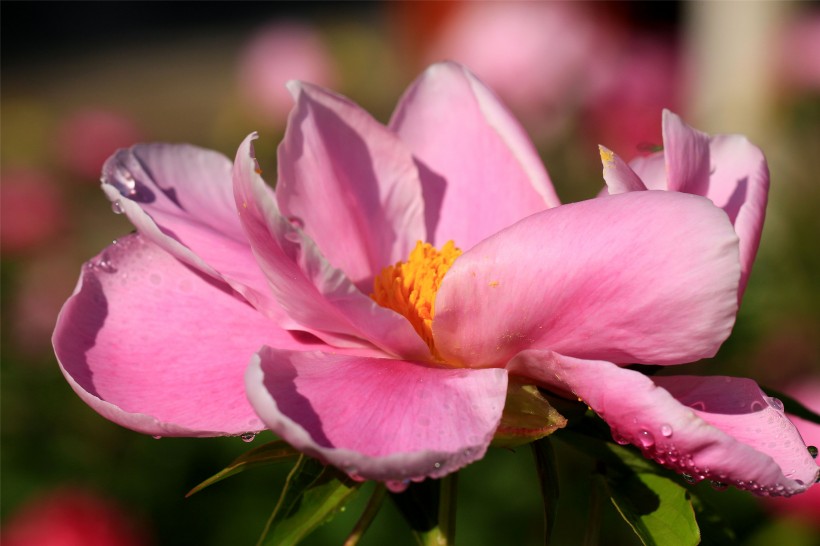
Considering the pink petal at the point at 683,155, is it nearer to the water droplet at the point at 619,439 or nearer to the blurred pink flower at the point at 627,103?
the water droplet at the point at 619,439

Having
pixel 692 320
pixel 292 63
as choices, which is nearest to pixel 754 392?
pixel 692 320

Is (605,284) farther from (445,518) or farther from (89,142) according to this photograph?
(89,142)

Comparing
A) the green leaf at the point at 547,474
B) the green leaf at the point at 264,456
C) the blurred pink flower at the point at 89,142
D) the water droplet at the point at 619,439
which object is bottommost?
the blurred pink flower at the point at 89,142

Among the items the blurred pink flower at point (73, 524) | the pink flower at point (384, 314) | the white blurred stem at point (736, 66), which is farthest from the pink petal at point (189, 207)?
the white blurred stem at point (736, 66)

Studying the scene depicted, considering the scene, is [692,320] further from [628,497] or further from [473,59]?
[473,59]

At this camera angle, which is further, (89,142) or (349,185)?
(89,142)

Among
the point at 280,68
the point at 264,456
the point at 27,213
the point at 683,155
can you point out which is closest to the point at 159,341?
the point at 264,456
